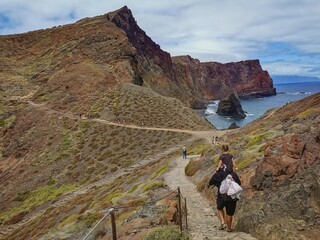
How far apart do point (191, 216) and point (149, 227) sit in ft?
6.99

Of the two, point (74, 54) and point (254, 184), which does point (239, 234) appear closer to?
point (254, 184)

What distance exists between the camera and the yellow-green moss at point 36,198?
38.9 metres

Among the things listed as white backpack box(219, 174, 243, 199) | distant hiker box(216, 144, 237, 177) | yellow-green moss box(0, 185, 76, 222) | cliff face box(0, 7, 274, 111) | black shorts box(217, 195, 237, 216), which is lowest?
yellow-green moss box(0, 185, 76, 222)

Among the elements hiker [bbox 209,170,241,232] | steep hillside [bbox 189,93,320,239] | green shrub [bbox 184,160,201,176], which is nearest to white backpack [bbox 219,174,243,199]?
hiker [bbox 209,170,241,232]

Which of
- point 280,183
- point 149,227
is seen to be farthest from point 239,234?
point 149,227

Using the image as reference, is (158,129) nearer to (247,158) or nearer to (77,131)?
(77,131)

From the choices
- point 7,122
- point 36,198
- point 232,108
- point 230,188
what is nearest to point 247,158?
point 230,188

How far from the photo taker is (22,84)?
8950 cm

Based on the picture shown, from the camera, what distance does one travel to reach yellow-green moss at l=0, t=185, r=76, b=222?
38.9 m

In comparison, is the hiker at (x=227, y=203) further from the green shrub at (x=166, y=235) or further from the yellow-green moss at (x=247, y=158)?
the yellow-green moss at (x=247, y=158)

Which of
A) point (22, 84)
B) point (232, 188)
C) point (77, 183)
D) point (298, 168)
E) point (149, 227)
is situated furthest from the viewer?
point (22, 84)

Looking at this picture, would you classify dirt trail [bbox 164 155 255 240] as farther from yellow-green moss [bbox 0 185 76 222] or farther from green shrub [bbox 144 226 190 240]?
yellow-green moss [bbox 0 185 76 222]

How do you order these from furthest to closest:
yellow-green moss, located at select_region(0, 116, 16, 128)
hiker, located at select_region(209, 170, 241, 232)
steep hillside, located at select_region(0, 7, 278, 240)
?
yellow-green moss, located at select_region(0, 116, 16, 128)
steep hillside, located at select_region(0, 7, 278, 240)
hiker, located at select_region(209, 170, 241, 232)

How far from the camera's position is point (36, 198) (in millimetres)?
41438
